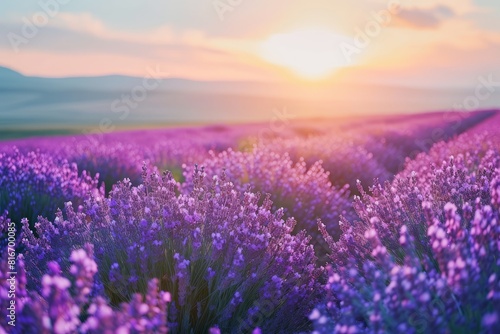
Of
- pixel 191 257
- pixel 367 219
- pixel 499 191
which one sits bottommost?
pixel 191 257

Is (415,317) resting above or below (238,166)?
below

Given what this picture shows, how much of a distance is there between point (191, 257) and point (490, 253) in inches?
58.7

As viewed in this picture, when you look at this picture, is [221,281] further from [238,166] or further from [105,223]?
[238,166]

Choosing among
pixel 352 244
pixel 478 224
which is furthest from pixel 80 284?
pixel 352 244

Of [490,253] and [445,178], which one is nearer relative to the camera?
[490,253]

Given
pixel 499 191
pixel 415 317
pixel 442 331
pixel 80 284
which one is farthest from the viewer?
pixel 499 191

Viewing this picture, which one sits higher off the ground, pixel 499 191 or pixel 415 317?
pixel 499 191

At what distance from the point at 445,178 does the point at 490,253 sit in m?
1.62

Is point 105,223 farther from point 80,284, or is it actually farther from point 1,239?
point 80,284

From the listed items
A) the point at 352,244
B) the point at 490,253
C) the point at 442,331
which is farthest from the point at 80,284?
the point at 352,244

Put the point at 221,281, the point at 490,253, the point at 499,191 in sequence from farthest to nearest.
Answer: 1. the point at 221,281
2. the point at 499,191
3. the point at 490,253

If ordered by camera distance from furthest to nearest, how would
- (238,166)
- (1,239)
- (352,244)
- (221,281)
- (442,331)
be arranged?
1. (238,166)
2. (1,239)
3. (352,244)
4. (221,281)
5. (442,331)

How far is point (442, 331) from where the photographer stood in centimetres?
169

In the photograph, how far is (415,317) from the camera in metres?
1.96
